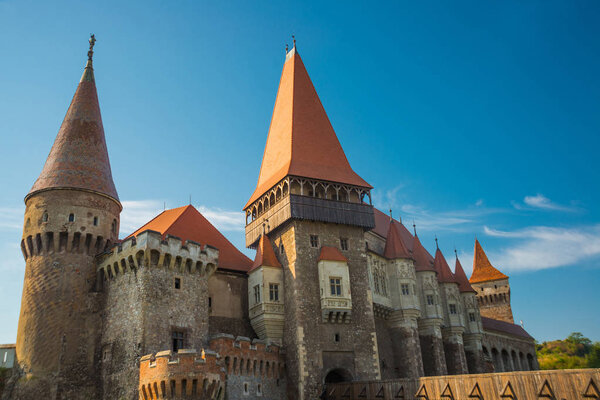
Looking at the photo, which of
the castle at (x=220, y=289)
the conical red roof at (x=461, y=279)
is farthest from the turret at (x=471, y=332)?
the castle at (x=220, y=289)

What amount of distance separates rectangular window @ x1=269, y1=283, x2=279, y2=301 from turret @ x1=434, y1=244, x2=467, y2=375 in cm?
1598

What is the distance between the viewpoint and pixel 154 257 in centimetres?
2544

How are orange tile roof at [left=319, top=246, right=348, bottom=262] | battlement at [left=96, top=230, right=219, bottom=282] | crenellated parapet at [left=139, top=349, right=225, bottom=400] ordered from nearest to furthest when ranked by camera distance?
crenellated parapet at [left=139, top=349, right=225, bottom=400]
battlement at [left=96, top=230, right=219, bottom=282]
orange tile roof at [left=319, top=246, right=348, bottom=262]

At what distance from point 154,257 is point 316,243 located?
9145mm

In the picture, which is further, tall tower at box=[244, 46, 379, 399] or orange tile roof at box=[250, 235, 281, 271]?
orange tile roof at box=[250, 235, 281, 271]

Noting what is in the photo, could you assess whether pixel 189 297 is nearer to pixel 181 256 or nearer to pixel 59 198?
pixel 181 256

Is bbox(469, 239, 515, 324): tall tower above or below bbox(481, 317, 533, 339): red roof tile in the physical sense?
above

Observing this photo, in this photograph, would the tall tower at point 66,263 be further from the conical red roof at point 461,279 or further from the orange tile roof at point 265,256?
the conical red roof at point 461,279

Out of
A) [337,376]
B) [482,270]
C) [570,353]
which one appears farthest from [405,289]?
[570,353]

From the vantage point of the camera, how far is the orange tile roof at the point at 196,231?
1198 inches

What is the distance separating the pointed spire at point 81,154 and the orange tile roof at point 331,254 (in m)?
11.8

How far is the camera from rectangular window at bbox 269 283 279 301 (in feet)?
94.1

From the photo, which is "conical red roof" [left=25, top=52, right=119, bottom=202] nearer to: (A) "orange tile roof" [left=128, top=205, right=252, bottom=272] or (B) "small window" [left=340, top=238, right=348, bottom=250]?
(A) "orange tile roof" [left=128, top=205, right=252, bottom=272]

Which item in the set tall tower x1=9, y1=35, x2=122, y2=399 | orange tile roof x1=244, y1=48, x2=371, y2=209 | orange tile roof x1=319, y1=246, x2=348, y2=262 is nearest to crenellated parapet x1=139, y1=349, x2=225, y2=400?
tall tower x1=9, y1=35, x2=122, y2=399
